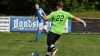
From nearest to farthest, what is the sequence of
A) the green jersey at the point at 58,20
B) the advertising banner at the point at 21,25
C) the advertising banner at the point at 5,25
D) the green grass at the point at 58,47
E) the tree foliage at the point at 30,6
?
the green jersey at the point at 58,20 < the green grass at the point at 58,47 < the advertising banner at the point at 21,25 < the advertising banner at the point at 5,25 < the tree foliage at the point at 30,6

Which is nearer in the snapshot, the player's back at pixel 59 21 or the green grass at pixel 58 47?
the player's back at pixel 59 21

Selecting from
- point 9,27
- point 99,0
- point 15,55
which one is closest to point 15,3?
point 99,0

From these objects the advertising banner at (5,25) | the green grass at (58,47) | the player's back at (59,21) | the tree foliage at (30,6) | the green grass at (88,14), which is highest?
the tree foliage at (30,6)

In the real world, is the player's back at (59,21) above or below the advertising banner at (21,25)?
above

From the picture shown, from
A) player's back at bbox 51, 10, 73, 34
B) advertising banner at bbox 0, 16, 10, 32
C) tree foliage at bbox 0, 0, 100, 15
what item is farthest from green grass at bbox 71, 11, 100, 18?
player's back at bbox 51, 10, 73, 34

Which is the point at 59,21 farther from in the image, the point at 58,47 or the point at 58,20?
the point at 58,47

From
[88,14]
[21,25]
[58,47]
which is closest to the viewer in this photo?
[58,47]

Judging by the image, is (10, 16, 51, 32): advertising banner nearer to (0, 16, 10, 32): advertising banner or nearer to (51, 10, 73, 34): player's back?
(0, 16, 10, 32): advertising banner

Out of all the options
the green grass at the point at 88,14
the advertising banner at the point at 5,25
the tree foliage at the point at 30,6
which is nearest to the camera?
the advertising banner at the point at 5,25

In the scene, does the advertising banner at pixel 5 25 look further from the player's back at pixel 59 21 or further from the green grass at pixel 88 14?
the player's back at pixel 59 21

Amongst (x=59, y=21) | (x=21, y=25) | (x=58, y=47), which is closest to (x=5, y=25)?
(x=21, y=25)

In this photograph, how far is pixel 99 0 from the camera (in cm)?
4656

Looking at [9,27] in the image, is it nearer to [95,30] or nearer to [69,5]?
[95,30]

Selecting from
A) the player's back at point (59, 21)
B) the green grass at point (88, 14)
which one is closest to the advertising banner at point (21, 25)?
the green grass at point (88, 14)
